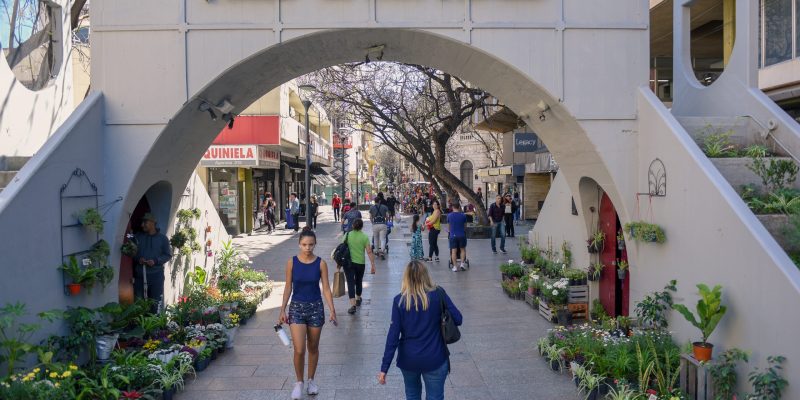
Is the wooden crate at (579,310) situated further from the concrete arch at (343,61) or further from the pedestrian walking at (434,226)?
the pedestrian walking at (434,226)

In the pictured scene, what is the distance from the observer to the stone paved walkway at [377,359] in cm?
632

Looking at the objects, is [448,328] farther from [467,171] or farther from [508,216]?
[467,171]

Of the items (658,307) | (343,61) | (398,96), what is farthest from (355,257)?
(398,96)

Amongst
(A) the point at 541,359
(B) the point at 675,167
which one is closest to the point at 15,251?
(A) the point at 541,359

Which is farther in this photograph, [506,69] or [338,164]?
[338,164]

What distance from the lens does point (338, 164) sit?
56781mm

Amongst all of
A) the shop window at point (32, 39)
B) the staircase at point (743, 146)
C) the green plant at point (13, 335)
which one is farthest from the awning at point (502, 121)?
the green plant at point (13, 335)

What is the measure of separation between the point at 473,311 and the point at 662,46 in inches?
443

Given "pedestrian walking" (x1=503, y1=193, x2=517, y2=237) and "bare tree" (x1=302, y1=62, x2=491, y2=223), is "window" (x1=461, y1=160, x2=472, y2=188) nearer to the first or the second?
"bare tree" (x1=302, y1=62, x2=491, y2=223)

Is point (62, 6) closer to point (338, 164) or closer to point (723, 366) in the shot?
point (723, 366)

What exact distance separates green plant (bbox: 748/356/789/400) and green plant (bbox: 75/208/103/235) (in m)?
A: 6.71

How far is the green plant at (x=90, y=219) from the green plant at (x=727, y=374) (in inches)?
255

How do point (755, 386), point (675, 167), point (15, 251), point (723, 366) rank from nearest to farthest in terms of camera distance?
point (755, 386) → point (723, 366) → point (15, 251) → point (675, 167)

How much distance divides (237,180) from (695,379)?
20663 millimetres
